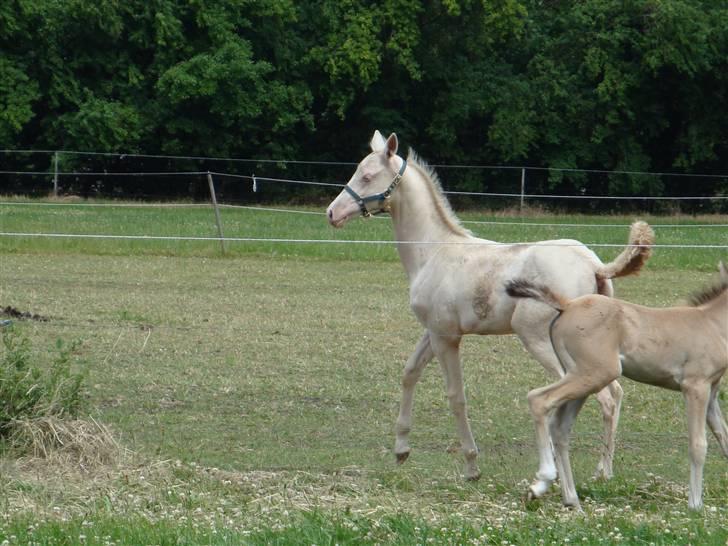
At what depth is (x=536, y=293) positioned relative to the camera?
6492 millimetres

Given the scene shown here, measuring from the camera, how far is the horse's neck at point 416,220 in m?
8.09

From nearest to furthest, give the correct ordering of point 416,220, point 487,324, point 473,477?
point 473,477 < point 487,324 < point 416,220

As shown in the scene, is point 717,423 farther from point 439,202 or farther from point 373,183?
point 373,183

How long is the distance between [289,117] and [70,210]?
1138 centimetres

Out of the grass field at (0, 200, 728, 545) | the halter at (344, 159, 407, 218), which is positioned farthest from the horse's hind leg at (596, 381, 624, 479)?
the halter at (344, 159, 407, 218)

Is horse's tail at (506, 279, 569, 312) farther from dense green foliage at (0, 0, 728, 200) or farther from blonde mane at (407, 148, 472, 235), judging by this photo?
dense green foliage at (0, 0, 728, 200)

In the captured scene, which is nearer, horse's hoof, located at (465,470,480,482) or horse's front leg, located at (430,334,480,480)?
horse's hoof, located at (465,470,480,482)

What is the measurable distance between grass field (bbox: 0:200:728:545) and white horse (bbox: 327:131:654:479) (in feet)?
1.67

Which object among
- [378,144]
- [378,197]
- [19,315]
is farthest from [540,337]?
[19,315]

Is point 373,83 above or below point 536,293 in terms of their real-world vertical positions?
above

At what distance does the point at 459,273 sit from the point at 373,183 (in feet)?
3.45

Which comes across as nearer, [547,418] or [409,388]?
[547,418]

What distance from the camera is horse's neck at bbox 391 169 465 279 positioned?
26.6 ft

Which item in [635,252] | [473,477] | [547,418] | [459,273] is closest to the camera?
[547,418]
